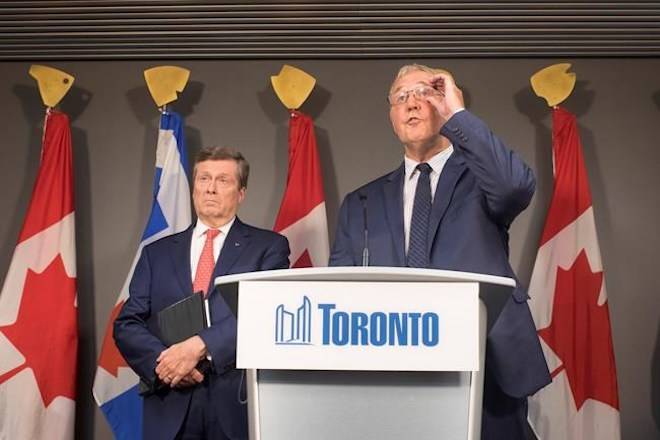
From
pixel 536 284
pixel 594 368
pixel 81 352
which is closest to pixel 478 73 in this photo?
pixel 536 284

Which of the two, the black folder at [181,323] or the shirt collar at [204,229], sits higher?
the shirt collar at [204,229]

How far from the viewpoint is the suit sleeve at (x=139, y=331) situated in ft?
8.63

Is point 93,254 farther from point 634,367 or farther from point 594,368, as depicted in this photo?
point 634,367

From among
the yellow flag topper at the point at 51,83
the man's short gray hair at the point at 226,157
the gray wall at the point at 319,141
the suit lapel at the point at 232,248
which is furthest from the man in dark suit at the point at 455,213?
the yellow flag topper at the point at 51,83

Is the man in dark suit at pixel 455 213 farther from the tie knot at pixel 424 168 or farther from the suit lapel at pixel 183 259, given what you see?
the suit lapel at pixel 183 259

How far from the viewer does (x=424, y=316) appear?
1503 mm

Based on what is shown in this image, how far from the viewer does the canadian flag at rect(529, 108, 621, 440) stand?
3.50m

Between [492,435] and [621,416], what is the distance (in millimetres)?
2204

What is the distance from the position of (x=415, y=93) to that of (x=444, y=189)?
1.00 feet

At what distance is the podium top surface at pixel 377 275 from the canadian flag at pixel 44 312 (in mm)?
2423

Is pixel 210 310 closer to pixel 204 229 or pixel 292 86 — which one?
pixel 204 229

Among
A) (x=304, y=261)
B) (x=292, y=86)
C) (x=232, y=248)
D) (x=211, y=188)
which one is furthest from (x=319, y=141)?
(x=232, y=248)

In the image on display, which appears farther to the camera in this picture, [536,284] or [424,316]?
[536,284]

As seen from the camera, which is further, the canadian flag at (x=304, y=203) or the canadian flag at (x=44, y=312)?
the canadian flag at (x=304, y=203)
